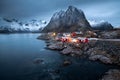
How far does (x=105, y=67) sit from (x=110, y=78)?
A: 1124 cm

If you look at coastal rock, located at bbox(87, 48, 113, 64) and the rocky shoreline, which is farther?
the rocky shoreline

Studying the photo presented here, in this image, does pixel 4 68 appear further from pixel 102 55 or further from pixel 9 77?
pixel 102 55

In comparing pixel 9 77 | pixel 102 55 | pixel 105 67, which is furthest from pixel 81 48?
pixel 9 77

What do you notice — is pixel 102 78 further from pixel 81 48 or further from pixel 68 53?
pixel 81 48

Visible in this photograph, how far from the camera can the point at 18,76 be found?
3681cm

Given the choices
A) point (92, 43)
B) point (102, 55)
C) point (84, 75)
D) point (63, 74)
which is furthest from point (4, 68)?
point (92, 43)

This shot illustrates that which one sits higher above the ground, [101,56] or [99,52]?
[99,52]

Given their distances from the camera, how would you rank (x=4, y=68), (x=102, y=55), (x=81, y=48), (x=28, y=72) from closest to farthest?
(x=28, y=72)
(x=4, y=68)
(x=102, y=55)
(x=81, y=48)

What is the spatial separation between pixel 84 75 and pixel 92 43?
3082 centimetres

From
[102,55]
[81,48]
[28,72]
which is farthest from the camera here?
[81,48]

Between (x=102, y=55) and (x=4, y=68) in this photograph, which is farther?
(x=102, y=55)

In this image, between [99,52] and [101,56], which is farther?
[99,52]

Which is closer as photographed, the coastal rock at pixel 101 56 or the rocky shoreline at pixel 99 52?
the coastal rock at pixel 101 56

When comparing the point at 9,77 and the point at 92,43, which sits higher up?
the point at 92,43
